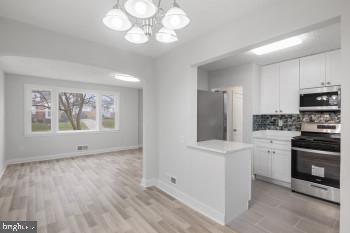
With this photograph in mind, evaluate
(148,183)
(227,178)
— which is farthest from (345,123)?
(148,183)

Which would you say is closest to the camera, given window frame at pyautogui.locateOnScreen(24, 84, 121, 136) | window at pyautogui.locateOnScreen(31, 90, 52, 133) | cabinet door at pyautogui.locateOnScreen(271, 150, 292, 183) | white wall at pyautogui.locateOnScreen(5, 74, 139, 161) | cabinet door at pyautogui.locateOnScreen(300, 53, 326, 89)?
cabinet door at pyautogui.locateOnScreen(300, 53, 326, 89)

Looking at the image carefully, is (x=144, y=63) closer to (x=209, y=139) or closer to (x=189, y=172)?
(x=209, y=139)

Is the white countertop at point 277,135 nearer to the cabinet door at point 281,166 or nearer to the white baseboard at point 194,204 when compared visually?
the cabinet door at point 281,166

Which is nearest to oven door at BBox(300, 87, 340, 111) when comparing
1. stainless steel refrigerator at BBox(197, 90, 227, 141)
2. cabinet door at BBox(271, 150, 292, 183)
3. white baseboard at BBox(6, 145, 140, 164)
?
cabinet door at BBox(271, 150, 292, 183)

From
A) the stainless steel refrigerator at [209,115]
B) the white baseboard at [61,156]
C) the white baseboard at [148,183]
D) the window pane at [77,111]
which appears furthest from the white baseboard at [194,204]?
the window pane at [77,111]

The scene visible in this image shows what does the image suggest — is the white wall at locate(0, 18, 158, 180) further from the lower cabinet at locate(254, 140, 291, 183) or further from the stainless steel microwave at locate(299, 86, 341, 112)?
the stainless steel microwave at locate(299, 86, 341, 112)

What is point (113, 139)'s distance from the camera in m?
6.46

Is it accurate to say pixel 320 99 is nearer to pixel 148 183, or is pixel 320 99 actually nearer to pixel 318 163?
pixel 318 163

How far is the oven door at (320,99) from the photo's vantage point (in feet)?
9.64

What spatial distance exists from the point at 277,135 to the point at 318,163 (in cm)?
85

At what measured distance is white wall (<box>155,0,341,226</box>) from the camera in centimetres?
154

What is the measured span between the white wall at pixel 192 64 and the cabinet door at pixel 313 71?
6.92 ft

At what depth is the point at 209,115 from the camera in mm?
3115

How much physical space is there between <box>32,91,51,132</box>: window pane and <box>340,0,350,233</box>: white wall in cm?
657
